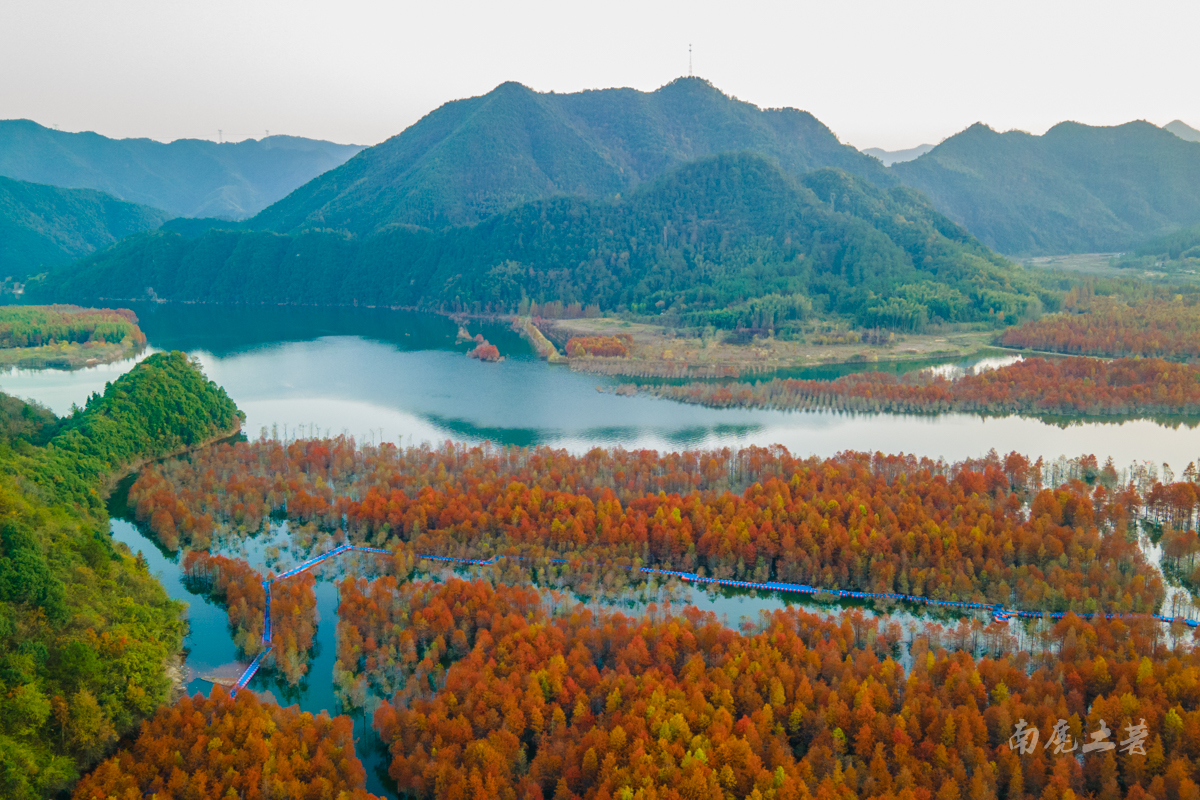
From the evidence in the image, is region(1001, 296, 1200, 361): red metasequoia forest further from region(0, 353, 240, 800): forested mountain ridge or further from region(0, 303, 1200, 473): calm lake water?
region(0, 353, 240, 800): forested mountain ridge

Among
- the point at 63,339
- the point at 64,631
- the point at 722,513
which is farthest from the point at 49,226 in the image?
the point at 722,513

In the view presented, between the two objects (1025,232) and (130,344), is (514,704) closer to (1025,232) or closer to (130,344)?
(130,344)

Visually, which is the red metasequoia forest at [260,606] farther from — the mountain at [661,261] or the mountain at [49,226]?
the mountain at [49,226]

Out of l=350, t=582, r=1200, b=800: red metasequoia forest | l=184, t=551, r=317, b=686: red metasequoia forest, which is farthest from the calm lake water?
l=350, t=582, r=1200, b=800: red metasequoia forest

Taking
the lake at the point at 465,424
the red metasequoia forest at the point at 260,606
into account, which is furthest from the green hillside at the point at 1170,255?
the red metasequoia forest at the point at 260,606

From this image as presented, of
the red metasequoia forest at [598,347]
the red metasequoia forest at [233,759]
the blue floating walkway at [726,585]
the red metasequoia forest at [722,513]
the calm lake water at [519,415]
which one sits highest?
the red metasequoia forest at [598,347]

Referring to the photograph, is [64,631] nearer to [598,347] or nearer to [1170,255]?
[598,347]
